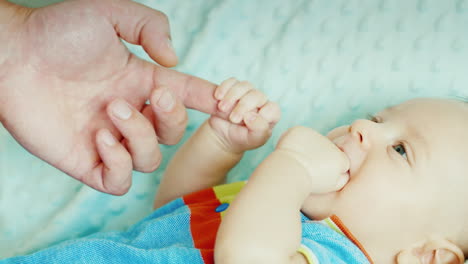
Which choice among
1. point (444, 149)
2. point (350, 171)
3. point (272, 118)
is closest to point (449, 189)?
point (444, 149)

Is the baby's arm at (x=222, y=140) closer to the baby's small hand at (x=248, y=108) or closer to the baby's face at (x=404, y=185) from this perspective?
the baby's small hand at (x=248, y=108)

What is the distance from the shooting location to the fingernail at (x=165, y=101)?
995 millimetres

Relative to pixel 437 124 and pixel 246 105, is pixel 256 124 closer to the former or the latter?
pixel 246 105

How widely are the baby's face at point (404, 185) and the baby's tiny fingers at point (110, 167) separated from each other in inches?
15.1

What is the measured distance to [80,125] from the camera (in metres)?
1.07

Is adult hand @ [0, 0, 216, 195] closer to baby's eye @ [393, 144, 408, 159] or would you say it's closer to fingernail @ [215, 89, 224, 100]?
fingernail @ [215, 89, 224, 100]

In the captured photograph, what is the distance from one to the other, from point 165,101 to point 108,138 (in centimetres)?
12

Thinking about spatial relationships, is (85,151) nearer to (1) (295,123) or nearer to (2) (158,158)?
(2) (158,158)

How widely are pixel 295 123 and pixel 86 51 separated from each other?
2.02ft

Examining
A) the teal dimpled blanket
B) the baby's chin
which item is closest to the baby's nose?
the baby's chin

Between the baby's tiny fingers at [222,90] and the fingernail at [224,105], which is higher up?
the baby's tiny fingers at [222,90]

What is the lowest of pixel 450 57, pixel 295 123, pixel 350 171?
pixel 295 123

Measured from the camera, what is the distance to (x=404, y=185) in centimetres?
104

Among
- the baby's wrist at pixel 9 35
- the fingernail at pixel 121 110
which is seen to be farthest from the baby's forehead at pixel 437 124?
the baby's wrist at pixel 9 35
